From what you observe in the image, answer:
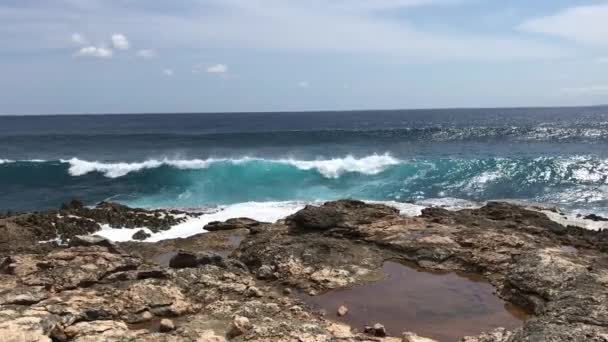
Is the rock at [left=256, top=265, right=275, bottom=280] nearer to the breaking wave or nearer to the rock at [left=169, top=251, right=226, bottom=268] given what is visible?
the rock at [left=169, top=251, right=226, bottom=268]

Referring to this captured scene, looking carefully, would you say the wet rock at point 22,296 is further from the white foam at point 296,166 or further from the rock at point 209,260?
the white foam at point 296,166

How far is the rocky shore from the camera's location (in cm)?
793

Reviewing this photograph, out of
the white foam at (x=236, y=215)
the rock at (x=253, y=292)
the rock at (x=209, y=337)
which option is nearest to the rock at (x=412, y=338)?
the rock at (x=209, y=337)

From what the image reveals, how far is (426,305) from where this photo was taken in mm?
10109

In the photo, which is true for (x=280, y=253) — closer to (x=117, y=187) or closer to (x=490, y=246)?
(x=490, y=246)

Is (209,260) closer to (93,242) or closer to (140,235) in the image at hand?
(93,242)

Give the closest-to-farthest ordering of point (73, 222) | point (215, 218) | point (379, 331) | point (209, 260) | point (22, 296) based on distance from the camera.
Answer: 1. point (379, 331)
2. point (22, 296)
3. point (209, 260)
4. point (73, 222)
5. point (215, 218)

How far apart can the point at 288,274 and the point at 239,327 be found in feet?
12.1

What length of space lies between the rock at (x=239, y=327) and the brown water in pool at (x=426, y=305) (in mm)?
1931

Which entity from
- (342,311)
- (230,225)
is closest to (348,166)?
(230,225)

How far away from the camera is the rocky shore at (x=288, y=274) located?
26.0 feet

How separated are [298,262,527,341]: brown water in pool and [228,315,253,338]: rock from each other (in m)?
1.93

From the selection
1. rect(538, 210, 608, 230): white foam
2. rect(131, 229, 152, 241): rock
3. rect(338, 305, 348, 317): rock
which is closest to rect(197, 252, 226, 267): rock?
rect(338, 305, 348, 317): rock

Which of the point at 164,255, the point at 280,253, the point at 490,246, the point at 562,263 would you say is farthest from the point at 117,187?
the point at 562,263
